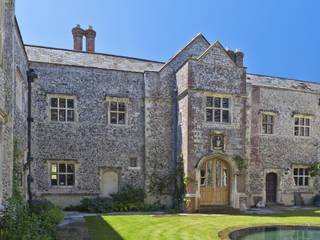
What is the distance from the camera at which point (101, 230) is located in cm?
1023

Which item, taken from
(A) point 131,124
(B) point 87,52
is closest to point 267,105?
(A) point 131,124

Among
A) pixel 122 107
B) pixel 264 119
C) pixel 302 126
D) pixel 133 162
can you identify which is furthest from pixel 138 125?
pixel 302 126

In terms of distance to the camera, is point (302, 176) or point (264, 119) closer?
point (264, 119)

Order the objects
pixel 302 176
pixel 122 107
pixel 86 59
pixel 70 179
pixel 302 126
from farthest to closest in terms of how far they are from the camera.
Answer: pixel 302 126 < pixel 302 176 < pixel 86 59 < pixel 122 107 < pixel 70 179

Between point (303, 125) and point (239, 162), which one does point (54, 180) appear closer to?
point (239, 162)

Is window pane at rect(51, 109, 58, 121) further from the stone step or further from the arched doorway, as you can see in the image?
the stone step

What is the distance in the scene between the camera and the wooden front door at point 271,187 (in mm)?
19870

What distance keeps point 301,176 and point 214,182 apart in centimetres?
701

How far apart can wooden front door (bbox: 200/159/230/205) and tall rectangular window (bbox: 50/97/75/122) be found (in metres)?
7.12

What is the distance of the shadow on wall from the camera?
9205 mm

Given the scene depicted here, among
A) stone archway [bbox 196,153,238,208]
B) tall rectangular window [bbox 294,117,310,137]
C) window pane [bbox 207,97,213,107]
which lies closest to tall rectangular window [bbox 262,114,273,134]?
tall rectangular window [bbox 294,117,310,137]

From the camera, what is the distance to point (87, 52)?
19438 mm

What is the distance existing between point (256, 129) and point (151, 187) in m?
7.18

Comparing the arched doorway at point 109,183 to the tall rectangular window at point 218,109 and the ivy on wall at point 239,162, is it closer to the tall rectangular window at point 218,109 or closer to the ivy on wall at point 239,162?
the tall rectangular window at point 218,109
